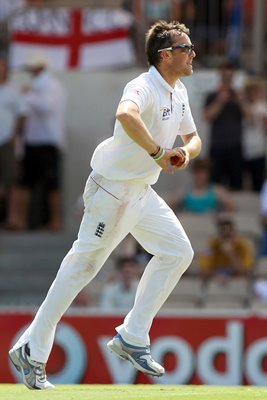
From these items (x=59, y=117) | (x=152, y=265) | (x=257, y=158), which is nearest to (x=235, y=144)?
(x=257, y=158)

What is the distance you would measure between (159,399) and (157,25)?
7.84 feet

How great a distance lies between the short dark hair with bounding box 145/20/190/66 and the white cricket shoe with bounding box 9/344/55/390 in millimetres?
2049

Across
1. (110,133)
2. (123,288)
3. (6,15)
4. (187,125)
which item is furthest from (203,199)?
(187,125)

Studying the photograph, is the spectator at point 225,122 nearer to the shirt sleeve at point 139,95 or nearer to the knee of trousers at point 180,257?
the knee of trousers at point 180,257

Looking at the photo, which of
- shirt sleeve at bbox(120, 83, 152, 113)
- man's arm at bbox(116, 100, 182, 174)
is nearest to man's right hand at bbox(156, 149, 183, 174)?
man's arm at bbox(116, 100, 182, 174)

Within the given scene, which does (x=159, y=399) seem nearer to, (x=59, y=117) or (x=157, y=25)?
(x=157, y=25)

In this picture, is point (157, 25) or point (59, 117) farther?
point (59, 117)

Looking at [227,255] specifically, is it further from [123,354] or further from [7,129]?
[123,354]

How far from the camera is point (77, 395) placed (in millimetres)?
8219

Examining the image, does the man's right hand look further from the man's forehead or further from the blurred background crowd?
the blurred background crowd

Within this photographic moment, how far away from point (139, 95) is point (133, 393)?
190cm

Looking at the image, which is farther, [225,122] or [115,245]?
[225,122]

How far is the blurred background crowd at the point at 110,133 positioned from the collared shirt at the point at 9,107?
0.06 ft

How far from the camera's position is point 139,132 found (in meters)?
7.96
